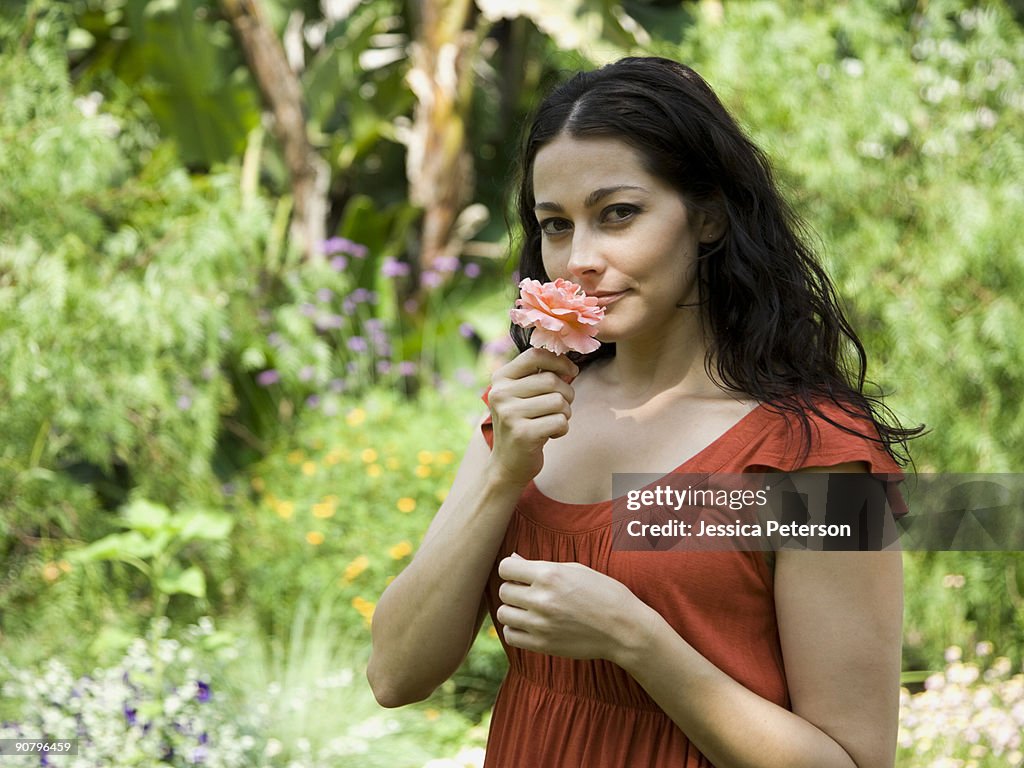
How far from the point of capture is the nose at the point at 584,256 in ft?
4.85

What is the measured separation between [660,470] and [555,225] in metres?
0.36

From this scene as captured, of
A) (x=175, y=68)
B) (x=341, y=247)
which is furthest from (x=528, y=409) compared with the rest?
(x=175, y=68)

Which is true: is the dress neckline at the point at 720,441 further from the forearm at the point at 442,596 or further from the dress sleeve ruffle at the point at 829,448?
the forearm at the point at 442,596

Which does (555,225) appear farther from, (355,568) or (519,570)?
(355,568)

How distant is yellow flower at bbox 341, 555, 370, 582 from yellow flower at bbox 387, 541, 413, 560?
0.10 meters

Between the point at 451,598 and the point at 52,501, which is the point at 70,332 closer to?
the point at 52,501

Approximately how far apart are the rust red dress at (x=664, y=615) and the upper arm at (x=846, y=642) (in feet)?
0.19

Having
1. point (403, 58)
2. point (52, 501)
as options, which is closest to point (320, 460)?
point (52, 501)

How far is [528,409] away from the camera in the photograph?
1.46 meters

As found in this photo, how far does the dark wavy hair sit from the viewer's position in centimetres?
151

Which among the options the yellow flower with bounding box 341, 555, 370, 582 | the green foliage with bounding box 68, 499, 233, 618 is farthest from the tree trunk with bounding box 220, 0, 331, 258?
the green foliage with bounding box 68, 499, 233, 618

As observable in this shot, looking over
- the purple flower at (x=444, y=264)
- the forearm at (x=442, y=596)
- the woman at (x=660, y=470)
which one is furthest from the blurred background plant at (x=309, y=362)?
the woman at (x=660, y=470)

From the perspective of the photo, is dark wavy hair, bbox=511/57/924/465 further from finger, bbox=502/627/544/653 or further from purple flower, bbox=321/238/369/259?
purple flower, bbox=321/238/369/259

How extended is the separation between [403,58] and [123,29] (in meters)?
1.82
